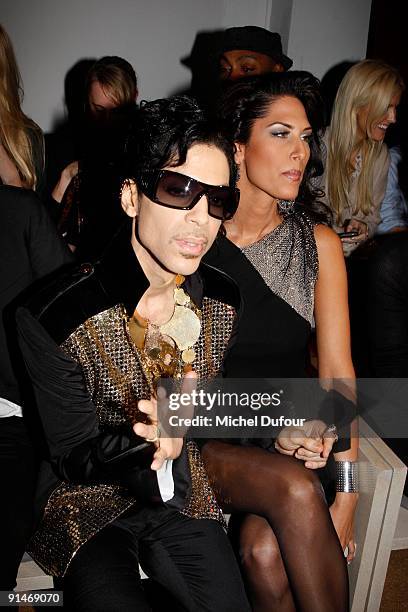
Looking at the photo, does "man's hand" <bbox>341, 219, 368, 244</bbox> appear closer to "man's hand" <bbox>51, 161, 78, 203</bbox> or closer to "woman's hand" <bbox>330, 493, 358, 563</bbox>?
"man's hand" <bbox>51, 161, 78, 203</bbox>

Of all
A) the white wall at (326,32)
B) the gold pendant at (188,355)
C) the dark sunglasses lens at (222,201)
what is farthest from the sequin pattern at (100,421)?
the white wall at (326,32)

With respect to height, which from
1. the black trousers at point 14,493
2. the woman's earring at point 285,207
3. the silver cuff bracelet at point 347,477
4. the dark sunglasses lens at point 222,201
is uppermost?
the dark sunglasses lens at point 222,201

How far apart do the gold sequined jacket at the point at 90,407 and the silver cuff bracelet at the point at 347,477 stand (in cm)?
37

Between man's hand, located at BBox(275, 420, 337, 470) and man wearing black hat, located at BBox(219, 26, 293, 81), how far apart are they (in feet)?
7.14

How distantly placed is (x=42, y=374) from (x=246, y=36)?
8.60 ft

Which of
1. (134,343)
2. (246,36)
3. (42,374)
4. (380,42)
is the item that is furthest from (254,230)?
(380,42)

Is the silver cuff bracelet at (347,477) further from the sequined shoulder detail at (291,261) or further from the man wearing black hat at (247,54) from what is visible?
the man wearing black hat at (247,54)

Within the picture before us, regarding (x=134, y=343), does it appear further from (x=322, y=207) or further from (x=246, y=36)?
(x=246, y=36)

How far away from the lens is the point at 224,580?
59.4 inches

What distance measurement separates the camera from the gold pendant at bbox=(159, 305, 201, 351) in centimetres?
165

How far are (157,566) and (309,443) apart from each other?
1.52ft

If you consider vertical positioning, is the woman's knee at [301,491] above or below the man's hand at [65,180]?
below

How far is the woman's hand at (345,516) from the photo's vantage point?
177cm

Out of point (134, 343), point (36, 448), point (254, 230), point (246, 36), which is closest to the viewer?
point (134, 343)
